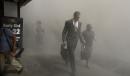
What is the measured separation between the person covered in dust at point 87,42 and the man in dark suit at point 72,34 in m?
0.11

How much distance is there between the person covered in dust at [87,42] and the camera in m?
4.90

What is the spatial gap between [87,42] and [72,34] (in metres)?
0.35

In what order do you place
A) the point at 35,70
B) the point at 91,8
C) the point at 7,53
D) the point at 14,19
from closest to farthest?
the point at 7,53, the point at 14,19, the point at 35,70, the point at 91,8

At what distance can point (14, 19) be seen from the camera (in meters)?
3.85

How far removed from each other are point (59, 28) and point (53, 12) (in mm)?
304

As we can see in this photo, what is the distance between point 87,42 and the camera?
16.4 feet

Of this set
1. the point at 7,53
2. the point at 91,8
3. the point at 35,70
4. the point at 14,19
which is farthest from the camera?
the point at 91,8

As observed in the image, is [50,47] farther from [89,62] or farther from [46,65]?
[89,62]

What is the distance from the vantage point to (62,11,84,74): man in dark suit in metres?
4.74

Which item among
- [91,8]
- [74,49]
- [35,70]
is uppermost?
[91,8]

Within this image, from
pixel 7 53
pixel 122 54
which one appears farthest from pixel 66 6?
pixel 7 53

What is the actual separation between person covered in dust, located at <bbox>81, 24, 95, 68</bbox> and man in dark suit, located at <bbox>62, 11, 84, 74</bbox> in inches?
4.4
